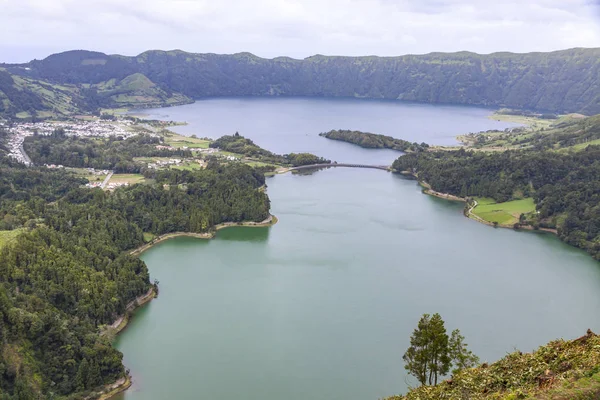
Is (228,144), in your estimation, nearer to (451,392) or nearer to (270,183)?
(270,183)

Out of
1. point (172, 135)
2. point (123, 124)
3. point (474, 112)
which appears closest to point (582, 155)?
point (172, 135)

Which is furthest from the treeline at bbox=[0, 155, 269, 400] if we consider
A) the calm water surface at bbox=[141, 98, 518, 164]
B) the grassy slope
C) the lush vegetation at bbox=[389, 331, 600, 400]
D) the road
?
the grassy slope

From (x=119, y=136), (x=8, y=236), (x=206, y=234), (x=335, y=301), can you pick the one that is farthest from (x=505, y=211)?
(x=119, y=136)

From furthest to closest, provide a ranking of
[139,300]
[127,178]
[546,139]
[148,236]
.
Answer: [546,139] → [127,178] → [148,236] → [139,300]

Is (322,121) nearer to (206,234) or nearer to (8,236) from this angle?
(206,234)

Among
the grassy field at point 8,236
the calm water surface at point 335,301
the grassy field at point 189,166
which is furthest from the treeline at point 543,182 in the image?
the grassy field at point 8,236

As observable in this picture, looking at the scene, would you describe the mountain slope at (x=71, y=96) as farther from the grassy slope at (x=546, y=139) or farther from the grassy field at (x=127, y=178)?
the grassy slope at (x=546, y=139)
